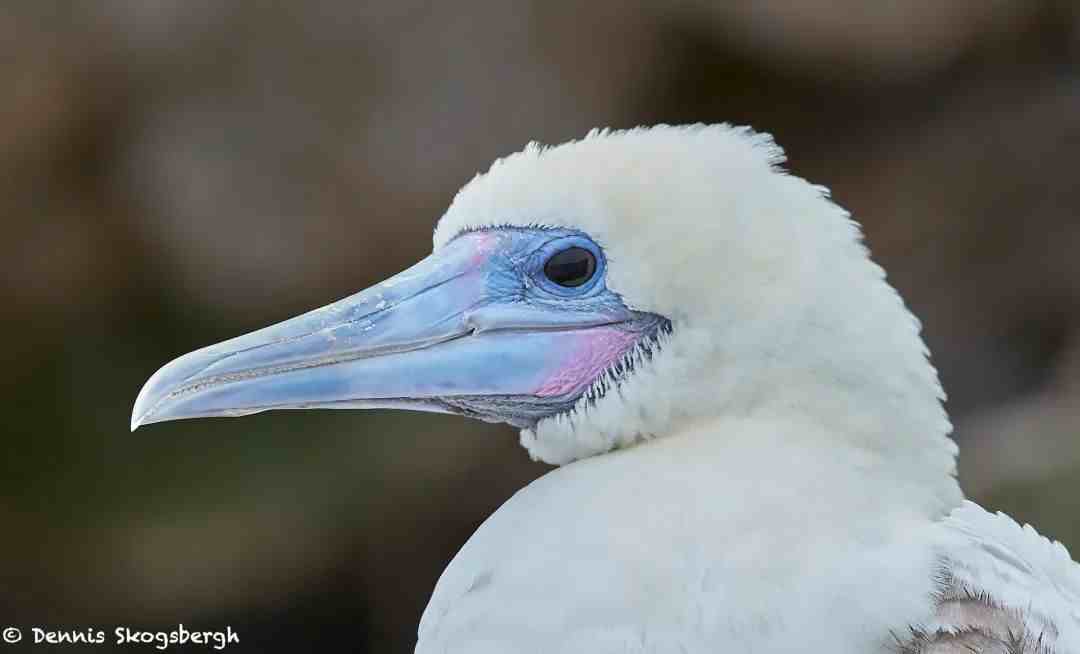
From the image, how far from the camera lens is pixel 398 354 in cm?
196

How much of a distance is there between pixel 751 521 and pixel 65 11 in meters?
4.32

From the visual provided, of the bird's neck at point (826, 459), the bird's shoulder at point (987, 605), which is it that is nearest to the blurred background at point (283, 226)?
the bird's shoulder at point (987, 605)

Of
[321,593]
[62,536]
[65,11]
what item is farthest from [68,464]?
[65,11]

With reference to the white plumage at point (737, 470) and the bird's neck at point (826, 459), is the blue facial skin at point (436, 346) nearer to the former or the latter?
the white plumage at point (737, 470)

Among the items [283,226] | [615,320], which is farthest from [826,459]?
[283,226]

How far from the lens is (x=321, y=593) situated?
17.3ft

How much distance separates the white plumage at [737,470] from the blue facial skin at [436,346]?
59 millimetres

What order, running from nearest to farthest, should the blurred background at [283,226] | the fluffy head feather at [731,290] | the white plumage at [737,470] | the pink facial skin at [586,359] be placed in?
the white plumage at [737,470]
the fluffy head feather at [731,290]
the pink facial skin at [586,359]
the blurred background at [283,226]

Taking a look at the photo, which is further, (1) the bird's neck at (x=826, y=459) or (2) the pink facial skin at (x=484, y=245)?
(2) the pink facial skin at (x=484, y=245)

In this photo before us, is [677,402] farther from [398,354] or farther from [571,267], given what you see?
[398,354]

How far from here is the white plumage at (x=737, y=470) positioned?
1.60 metres

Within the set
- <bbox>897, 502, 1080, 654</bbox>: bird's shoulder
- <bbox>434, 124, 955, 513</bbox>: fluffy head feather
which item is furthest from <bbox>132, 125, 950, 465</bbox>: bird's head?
<bbox>897, 502, 1080, 654</bbox>: bird's shoulder

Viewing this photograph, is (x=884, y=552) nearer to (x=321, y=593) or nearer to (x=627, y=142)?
(x=627, y=142)

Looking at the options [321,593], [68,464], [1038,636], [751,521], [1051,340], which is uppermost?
[1051,340]
